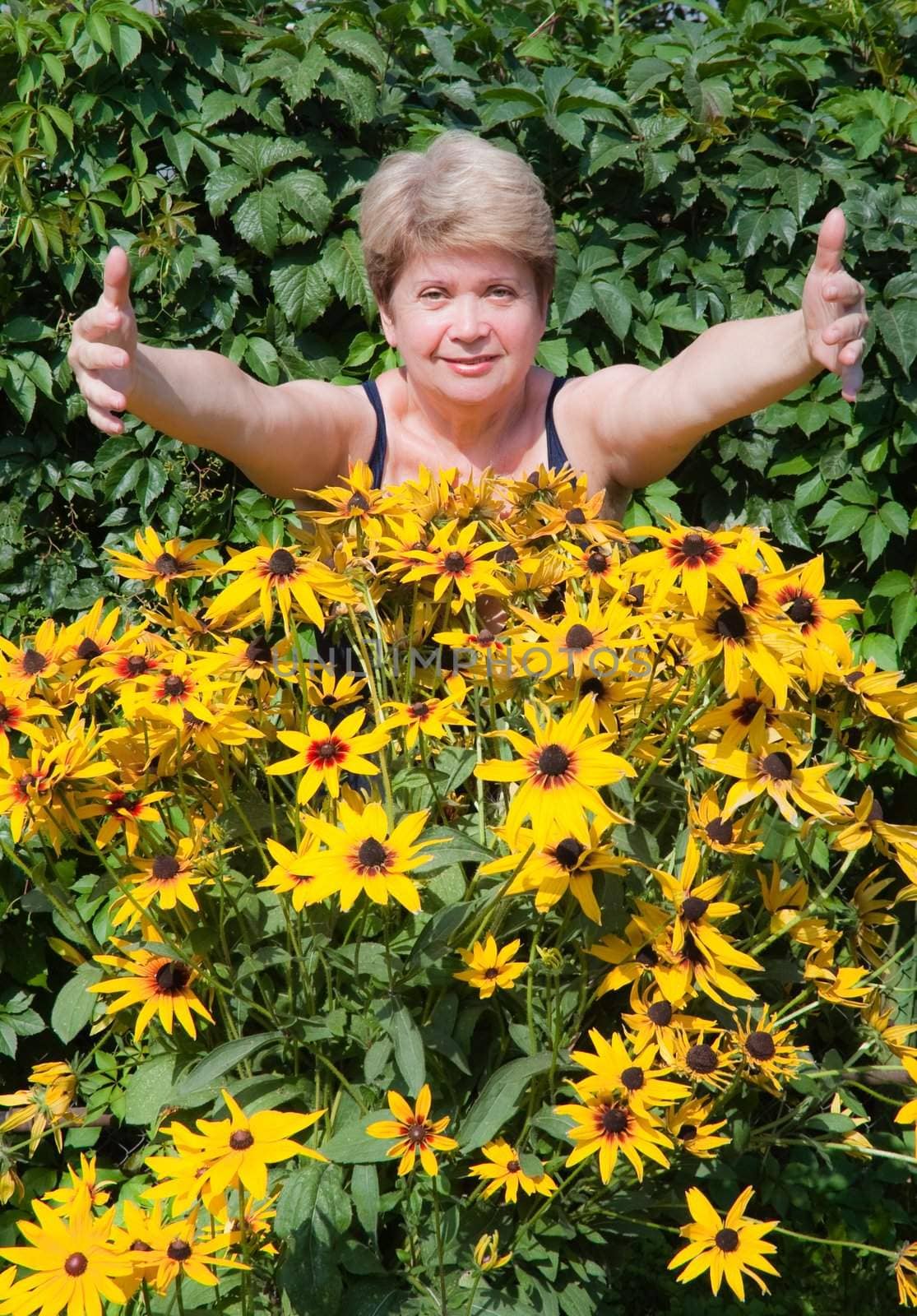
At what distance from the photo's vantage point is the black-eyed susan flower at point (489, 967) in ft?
3.84

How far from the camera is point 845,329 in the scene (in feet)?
4.48

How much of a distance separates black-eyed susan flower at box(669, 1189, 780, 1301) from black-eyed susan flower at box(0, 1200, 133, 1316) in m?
0.50

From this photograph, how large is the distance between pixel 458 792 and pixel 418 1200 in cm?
56

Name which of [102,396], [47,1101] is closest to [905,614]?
[102,396]

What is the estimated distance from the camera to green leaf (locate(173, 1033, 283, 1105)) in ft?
3.78

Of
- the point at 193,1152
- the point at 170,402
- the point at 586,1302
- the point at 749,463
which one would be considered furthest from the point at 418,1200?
the point at 749,463

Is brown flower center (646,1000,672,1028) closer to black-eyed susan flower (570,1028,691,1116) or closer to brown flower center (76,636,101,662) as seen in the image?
black-eyed susan flower (570,1028,691,1116)

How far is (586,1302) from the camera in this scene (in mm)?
1278

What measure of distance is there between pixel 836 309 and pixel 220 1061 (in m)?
1.02

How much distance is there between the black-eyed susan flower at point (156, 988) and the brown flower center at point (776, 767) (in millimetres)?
569

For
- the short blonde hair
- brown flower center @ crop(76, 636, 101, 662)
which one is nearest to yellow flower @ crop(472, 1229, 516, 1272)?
brown flower center @ crop(76, 636, 101, 662)

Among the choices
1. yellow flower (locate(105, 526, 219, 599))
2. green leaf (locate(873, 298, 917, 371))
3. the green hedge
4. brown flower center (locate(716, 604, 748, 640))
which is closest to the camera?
brown flower center (locate(716, 604, 748, 640))

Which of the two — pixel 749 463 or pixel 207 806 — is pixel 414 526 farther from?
pixel 749 463

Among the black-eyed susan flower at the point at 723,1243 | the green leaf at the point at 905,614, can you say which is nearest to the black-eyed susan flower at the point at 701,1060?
the black-eyed susan flower at the point at 723,1243
